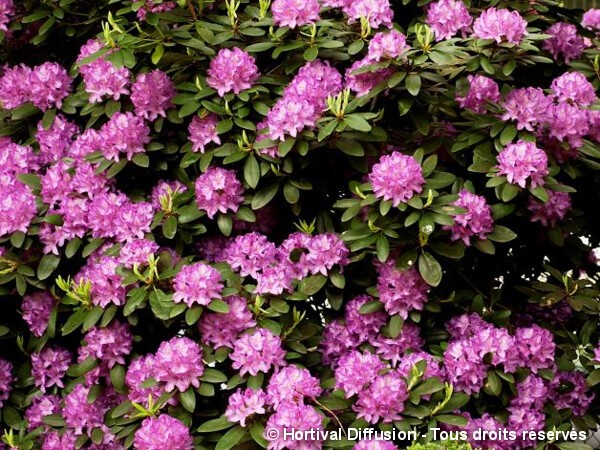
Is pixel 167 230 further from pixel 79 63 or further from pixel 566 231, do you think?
pixel 566 231

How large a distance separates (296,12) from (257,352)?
2.96 ft

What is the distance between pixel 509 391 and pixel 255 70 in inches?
42.8

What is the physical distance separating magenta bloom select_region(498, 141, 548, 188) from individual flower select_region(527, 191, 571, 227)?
0.14 m

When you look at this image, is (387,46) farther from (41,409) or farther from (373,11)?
(41,409)

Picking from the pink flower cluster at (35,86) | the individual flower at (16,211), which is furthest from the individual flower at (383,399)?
the pink flower cluster at (35,86)

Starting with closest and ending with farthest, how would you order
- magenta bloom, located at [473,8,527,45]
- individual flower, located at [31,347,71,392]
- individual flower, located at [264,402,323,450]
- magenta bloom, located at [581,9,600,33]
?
1. individual flower, located at [264,402,323,450]
2. magenta bloom, located at [473,8,527,45]
3. individual flower, located at [31,347,71,392]
4. magenta bloom, located at [581,9,600,33]

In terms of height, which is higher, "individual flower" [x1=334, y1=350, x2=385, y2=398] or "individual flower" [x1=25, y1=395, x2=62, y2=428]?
"individual flower" [x1=334, y1=350, x2=385, y2=398]

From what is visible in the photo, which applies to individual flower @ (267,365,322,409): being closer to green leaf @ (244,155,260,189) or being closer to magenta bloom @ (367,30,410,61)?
green leaf @ (244,155,260,189)

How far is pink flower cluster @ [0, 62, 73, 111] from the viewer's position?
2.74 metres

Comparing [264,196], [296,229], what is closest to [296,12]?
[264,196]

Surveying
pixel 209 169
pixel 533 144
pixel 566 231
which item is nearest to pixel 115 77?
pixel 209 169

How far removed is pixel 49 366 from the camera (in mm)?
2668

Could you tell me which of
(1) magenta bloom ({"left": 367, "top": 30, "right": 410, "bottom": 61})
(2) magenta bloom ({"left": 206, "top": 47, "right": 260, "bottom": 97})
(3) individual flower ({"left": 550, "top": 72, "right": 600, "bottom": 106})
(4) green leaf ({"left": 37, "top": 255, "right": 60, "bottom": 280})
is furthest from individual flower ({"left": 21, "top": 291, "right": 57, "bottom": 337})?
(3) individual flower ({"left": 550, "top": 72, "right": 600, "bottom": 106})

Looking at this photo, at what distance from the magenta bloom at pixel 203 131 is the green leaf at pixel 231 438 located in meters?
0.77
